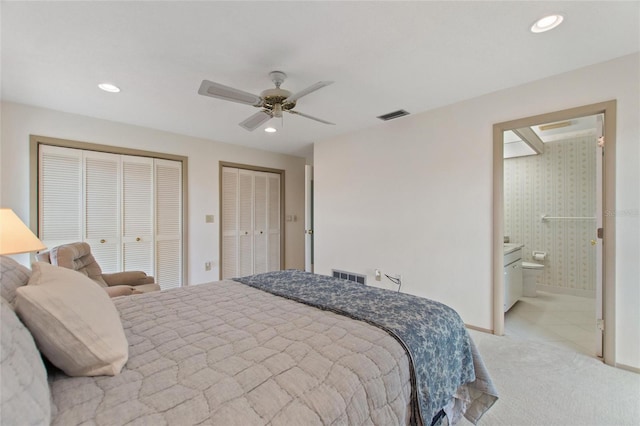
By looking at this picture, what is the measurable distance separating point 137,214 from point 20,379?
3443mm

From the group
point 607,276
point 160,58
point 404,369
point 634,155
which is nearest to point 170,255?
point 160,58

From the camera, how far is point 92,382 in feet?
Answer: 2.67

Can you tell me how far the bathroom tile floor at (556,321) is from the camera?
99.8 inches

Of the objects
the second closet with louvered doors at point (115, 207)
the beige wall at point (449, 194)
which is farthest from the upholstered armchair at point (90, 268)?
the beige wall at point (449, 194)

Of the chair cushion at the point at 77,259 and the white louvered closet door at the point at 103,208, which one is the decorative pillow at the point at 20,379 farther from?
the white louvered closet door at the point at 103,208

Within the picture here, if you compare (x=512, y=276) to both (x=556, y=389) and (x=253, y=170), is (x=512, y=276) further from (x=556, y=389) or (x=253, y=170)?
(x=253, y=170)

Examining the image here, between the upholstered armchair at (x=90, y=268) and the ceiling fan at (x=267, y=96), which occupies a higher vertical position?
the ceiling fan at (x=267, y=96)

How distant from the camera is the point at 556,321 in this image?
301 cm

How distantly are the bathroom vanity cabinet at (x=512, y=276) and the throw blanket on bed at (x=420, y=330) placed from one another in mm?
2089

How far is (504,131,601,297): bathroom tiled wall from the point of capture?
3.94 meters

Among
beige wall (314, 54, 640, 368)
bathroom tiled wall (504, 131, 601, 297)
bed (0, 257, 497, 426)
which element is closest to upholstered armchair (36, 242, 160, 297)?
bed (0, 257, 497, 426)

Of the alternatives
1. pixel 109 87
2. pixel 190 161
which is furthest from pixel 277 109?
pixel 190 161

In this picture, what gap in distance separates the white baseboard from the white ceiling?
3.33 meters

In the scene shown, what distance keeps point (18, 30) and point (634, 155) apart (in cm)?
429
